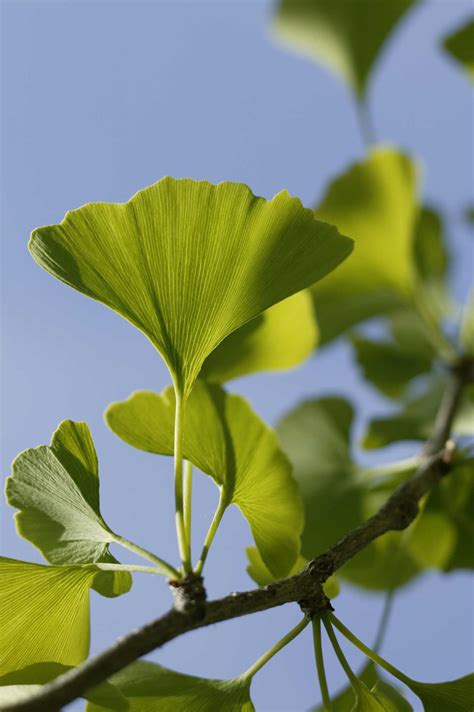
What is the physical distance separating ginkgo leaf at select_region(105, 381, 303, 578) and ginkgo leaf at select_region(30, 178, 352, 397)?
33mm

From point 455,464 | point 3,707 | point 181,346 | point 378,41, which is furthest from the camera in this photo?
point 378,41

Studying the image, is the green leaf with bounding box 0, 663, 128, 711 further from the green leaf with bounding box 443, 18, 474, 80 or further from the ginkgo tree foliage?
the green leaf with bounding box 443, 18, 474, 80

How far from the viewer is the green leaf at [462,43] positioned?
783 mm

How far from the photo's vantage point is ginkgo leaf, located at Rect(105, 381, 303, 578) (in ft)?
1.42

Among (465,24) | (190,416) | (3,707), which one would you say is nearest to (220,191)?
(190,416)

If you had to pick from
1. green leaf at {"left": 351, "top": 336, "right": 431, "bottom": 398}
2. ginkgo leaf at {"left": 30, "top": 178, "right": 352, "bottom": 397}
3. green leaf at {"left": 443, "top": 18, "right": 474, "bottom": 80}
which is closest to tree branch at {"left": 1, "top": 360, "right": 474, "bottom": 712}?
ginkgo leaf at {"left": 30, "top": 178, "right": 352, "bottom": 397}

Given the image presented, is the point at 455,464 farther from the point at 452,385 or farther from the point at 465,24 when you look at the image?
the point at 465,24

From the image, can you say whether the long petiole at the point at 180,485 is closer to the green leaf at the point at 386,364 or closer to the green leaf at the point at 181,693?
the green leaf at the point at 181,693

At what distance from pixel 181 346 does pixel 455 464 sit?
339 mm

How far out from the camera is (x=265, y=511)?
0.45 meters

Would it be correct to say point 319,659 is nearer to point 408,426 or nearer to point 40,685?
point 40,685

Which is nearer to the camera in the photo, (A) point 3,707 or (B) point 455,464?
(A) point 3,707

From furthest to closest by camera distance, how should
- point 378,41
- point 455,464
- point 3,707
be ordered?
point 378,41 → point 455,464 → point 3,707

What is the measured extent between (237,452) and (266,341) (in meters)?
0.15
